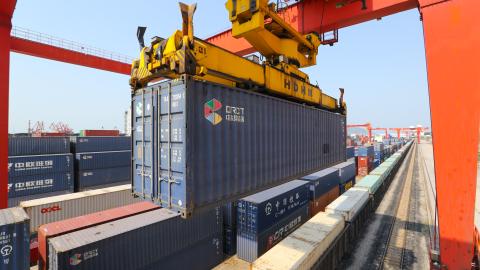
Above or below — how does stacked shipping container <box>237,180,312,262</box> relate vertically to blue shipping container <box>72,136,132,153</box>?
below

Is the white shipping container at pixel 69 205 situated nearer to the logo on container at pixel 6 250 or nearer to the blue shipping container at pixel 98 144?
the logo on container at pixel 6 250

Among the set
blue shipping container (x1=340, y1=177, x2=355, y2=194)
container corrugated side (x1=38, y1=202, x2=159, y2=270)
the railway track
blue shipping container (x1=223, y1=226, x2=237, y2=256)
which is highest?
container corrugated side (x1=38, y1=202, x2=159, y2=270)

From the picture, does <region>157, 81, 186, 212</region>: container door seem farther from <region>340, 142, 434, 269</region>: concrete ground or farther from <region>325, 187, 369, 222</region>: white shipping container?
<region>340, 142, 434, 269</region>: concrete ground

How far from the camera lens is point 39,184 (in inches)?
766

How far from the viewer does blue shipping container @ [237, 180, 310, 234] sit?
1316cm

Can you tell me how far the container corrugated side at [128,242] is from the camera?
8.15 metres

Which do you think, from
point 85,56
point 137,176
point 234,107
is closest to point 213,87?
point 234,107

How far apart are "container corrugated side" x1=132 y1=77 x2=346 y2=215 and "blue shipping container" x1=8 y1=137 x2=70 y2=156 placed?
62.5 ft

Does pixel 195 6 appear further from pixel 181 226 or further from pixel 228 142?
pixel 181 226

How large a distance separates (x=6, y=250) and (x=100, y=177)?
53.5 ft

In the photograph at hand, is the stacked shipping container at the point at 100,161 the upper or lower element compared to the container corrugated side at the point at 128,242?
upper

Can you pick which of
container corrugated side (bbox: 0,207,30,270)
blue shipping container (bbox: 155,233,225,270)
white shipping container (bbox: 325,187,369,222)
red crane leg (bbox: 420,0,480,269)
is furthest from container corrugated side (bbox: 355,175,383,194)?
container corrugated side (bbox: 0,207,30,270)

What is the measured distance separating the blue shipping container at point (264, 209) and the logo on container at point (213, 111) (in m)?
7.65

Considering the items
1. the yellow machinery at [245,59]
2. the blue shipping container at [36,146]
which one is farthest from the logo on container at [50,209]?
the yellow machinery at [245,59]
